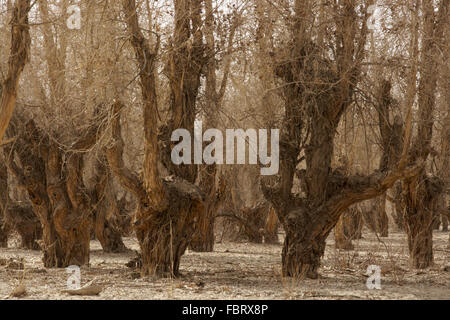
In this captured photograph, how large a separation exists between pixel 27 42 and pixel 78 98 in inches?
117

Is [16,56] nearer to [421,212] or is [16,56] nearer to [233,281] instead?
[233,281]

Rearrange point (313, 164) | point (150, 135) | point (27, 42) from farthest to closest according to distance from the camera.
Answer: point (313, 164), point (150, 135), point (27, 42)

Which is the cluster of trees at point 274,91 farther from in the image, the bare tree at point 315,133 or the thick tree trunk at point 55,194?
the thick tree trunk at point 55,194

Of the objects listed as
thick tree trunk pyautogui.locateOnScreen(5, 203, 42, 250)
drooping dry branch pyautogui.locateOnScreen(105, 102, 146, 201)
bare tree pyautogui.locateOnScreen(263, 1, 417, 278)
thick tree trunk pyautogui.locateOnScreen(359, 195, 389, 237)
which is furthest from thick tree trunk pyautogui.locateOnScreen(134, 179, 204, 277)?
thick tree trunk pyautogui.locateOnScreen(359, 195, 389, 237)

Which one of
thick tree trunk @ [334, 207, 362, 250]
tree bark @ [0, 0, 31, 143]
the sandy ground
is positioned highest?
tree bark @ [0, 0, 31, 143]

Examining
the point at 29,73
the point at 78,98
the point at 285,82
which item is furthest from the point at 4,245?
the point at 285,82

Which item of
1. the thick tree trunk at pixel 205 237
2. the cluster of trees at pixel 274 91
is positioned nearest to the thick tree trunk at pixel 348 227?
the thick tree trunk at pixel 205 237

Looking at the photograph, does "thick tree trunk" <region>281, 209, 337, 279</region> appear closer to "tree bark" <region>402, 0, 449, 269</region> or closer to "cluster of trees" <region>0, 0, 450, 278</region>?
"cluster of trees" <region>0, 0, 450, 278</region>

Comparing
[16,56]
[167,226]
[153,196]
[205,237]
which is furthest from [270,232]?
[16,56]

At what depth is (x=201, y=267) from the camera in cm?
1230

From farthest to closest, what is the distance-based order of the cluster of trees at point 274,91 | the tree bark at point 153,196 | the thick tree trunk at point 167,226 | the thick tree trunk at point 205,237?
the thick tree trunk at point 205,237, the thick tree trunk at point 167,226, the cluster of trees at point 274,91, the tree bark at point 153,196

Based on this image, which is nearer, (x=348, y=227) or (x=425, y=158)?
(x=425, y=158)
